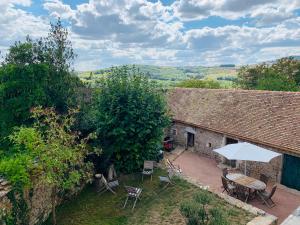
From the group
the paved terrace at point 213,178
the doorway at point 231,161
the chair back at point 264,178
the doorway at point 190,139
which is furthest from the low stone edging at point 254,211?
the doorway at point 190,139

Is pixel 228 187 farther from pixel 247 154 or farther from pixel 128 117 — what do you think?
pixel 128 117

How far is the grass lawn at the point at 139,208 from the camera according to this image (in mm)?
11758

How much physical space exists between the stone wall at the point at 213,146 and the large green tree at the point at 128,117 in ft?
18.9

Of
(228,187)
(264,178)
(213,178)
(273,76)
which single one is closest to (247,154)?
(264,178)

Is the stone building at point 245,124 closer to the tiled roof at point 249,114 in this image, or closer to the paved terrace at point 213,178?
the tiled roof at point 249,114

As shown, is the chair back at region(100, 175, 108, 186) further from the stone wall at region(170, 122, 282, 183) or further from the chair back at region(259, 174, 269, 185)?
the stone wall at region(170, 122, 282, 183)

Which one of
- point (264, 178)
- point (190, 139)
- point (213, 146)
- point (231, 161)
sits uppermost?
point (264, 178)

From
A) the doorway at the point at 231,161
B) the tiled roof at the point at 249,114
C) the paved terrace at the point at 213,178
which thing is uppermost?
the tiled roof at the point at 249,114

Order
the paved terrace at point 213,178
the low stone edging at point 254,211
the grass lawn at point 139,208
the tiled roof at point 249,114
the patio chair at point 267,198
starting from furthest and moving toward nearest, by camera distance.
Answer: the tiled roof at point 249,114 < the patio chair at point 267,198 < the paved terrace at point 213,178 < the grass lawn at point 139,208 < the low stone edging at point 254,211

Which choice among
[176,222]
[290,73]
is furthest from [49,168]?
[290,73]

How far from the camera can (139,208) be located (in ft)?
42.3

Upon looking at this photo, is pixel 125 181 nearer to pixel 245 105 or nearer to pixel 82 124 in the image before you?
pixel 82 124

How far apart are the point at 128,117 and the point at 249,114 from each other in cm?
957

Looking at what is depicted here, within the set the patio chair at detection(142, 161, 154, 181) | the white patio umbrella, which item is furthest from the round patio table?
the patio chair at detection(142, 161, 154, 181)
